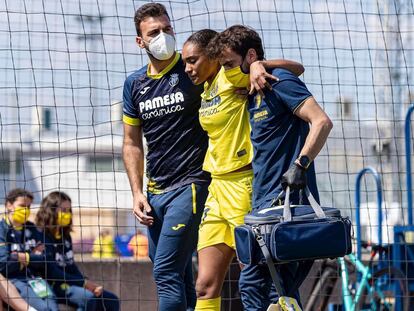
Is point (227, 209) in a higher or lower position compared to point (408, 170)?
lower

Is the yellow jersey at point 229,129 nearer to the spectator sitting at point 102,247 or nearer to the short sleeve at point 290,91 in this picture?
the short sleeve at point 290,91

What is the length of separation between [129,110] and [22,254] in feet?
8.01

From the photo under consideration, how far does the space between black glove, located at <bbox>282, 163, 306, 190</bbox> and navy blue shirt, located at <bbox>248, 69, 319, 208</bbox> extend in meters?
0.25

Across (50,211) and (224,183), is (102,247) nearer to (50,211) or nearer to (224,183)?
(50,211)

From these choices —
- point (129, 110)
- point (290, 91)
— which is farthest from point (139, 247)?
point (290, 91)

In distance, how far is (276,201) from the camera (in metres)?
5.70

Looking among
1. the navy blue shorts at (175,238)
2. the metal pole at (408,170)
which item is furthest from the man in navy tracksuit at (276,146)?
the metal pole at (408,170)

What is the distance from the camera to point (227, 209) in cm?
610

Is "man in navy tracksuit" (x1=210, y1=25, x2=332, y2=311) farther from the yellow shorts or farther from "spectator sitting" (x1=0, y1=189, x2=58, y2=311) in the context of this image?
"spectator sitting" (x1=0, y1=189, x2=58, y2=311)

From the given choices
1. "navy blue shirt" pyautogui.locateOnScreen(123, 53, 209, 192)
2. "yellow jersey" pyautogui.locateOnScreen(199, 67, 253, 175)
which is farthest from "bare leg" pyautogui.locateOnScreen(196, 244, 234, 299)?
"navy blue shirt" pyautogui.locateOnScreen(123, 53, 209, 192)

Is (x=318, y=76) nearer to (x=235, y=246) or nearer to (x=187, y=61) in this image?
(x=187, y=61)

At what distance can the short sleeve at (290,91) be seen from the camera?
564cm

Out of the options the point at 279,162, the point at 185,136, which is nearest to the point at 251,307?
the point at 279,162

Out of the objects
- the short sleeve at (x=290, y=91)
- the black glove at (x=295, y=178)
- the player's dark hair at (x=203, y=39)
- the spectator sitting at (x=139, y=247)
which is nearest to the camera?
the black glove at (x=295, y=178)
